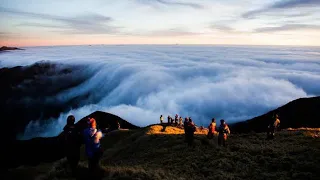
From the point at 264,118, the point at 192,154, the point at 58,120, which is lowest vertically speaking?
the point at 58,120

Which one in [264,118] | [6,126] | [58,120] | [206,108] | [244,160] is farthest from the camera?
[206,108]

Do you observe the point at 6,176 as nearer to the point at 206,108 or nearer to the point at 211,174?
the point at 211,174

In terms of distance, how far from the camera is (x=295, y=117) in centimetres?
8569

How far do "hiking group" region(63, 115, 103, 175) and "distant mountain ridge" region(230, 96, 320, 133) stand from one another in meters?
73.3

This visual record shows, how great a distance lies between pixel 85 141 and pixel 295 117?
84.8m

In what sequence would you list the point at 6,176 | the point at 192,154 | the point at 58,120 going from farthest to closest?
the point at 58,120 < the point at 6,176 < the point at 192,154

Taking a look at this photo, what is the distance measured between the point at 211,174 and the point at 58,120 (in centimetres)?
15966

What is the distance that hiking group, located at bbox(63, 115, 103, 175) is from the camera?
11.4 metres

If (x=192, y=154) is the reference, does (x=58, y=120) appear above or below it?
below

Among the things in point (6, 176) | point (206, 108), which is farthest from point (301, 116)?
point (206, 108)

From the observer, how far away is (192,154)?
19.9m

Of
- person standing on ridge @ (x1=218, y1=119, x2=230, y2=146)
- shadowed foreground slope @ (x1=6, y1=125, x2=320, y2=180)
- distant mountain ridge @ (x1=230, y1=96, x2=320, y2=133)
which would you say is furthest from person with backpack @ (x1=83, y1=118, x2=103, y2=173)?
distant mountain ridge @ (x1=230, y1=96, x2=320, y2=133)

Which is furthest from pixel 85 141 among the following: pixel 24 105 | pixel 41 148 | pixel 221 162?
pixel 24 105

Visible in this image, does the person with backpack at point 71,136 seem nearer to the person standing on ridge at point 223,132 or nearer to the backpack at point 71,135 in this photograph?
the backpack at point 71,135
